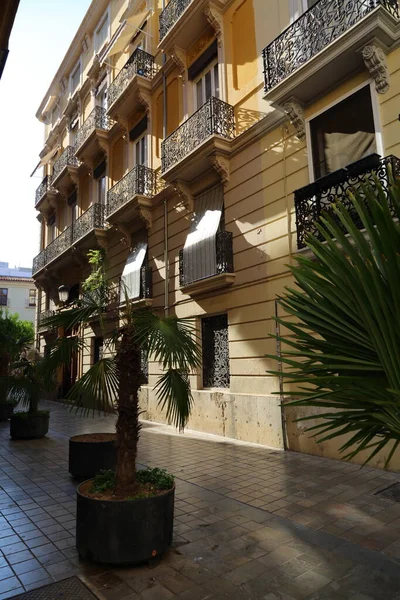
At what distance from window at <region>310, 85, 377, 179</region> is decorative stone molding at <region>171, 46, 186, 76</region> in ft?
18.6

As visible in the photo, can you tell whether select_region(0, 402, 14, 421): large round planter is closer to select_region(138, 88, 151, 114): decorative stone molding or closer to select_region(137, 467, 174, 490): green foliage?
select_region(137, 467, 174, 490): green foliage

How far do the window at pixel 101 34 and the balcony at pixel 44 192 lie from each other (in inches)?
281

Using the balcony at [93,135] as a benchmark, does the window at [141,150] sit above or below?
below

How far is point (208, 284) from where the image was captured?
10.0 meters

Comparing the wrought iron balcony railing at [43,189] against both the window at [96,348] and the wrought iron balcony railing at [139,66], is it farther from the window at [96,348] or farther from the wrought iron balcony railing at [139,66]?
the window at [96,348]

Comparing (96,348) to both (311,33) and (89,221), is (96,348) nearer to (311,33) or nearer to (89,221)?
(89,221)

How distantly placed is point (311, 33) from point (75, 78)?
17.5 metres

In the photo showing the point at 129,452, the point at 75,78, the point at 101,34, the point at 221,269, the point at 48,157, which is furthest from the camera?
the point at 48,157

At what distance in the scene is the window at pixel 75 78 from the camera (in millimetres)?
20961

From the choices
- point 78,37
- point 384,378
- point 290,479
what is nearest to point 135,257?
point 290,479

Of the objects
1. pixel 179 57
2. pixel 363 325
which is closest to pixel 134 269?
pixel 179 57

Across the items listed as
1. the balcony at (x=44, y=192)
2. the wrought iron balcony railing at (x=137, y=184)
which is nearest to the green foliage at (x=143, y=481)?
the wrought iron balcony railing at (x=137, y=184)

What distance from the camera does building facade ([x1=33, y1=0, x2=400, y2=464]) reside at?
24.3 ft

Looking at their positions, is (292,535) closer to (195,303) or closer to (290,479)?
(290,479)
